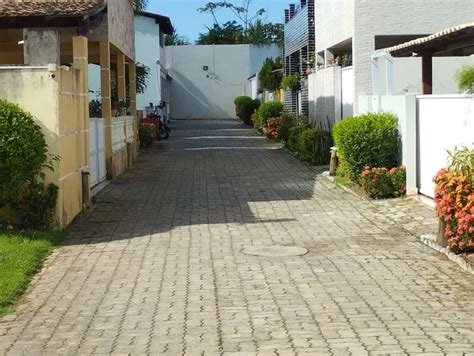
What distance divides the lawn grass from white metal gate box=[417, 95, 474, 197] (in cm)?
593

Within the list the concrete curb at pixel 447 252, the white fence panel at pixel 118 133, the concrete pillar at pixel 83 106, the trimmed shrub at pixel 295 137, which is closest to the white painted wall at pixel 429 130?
the concrete curb at pixel 447 252

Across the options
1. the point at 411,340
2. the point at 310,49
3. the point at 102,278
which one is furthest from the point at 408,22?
the point at 411,340

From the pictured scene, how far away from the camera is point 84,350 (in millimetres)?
6238

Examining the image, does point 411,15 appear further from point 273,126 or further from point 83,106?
point 273,126

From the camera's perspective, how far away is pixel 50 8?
13406 mm

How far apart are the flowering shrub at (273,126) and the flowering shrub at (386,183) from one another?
1813 cm

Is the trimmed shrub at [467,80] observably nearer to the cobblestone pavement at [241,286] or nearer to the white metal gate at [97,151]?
the cobblestone pavement at [241,286]

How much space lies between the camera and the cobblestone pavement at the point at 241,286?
20.9 ft

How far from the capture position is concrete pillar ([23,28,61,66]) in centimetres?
1305

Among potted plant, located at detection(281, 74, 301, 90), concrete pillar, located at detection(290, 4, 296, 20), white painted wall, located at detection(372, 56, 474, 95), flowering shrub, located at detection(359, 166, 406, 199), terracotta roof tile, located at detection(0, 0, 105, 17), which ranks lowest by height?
flowering shrub, located at detection(359, 166, 406, 199)

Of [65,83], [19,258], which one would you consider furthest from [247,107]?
[19,258]

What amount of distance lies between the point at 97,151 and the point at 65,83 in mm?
5395

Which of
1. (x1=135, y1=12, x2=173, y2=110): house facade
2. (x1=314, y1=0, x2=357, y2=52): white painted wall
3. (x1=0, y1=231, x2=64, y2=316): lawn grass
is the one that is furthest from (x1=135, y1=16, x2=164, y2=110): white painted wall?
(x1=0, y1=231, x2=64, y2=316): lawn grass

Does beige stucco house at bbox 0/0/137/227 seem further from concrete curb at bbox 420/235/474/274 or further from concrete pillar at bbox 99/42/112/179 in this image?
concrete curb at bbox 420/235/474/274
